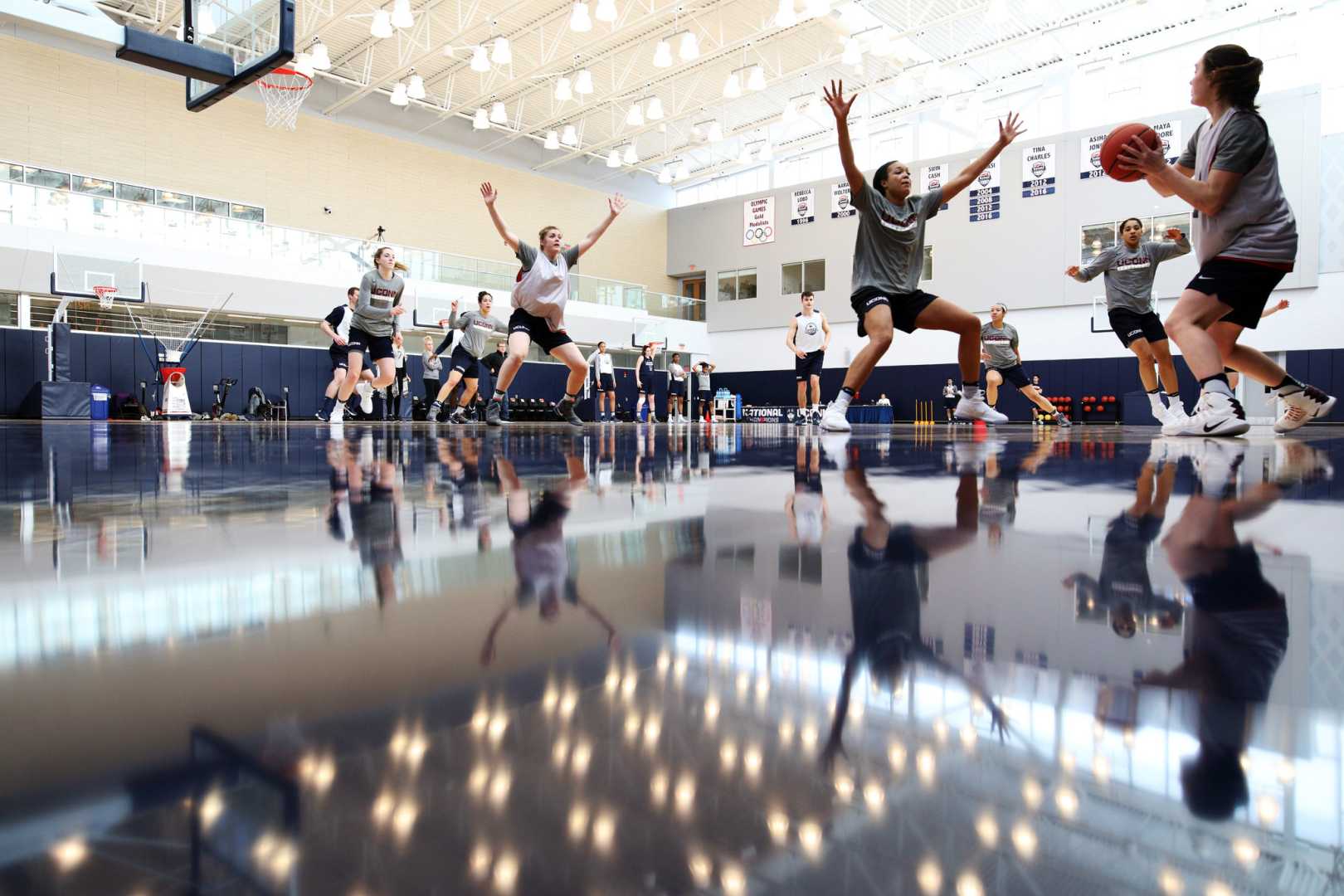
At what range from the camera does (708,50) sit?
19750mm

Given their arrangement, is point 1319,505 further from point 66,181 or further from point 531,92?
point 531,92

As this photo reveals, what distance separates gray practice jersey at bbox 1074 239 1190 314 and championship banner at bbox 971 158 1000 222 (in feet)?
54.5

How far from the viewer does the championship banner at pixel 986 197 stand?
2209cm

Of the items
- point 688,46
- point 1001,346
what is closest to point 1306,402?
point 1001,346

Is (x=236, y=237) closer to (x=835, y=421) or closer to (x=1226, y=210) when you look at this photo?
(x=835, y=421)

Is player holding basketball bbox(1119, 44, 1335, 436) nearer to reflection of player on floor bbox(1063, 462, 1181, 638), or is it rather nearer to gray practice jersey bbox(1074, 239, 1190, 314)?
reflection of player on floor bbox(1063, 462, 1181, 638)

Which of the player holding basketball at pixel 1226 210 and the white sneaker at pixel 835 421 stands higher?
the player holding basketball at pixel 1226 210

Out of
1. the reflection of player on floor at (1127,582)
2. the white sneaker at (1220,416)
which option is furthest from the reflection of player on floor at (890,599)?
the white sneaker at (1220,416)

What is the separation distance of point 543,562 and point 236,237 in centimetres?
1912

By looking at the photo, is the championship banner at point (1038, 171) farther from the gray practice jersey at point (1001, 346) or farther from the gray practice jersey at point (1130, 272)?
the gray practice jersey at point (1130, 272)

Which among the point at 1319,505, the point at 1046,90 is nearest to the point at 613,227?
the point at 1046,90

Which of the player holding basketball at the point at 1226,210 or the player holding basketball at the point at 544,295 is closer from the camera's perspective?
the player holding basketball at the point at 1226,210

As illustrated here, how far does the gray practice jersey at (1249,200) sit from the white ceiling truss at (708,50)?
40.2 feet

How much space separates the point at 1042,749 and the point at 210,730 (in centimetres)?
37
